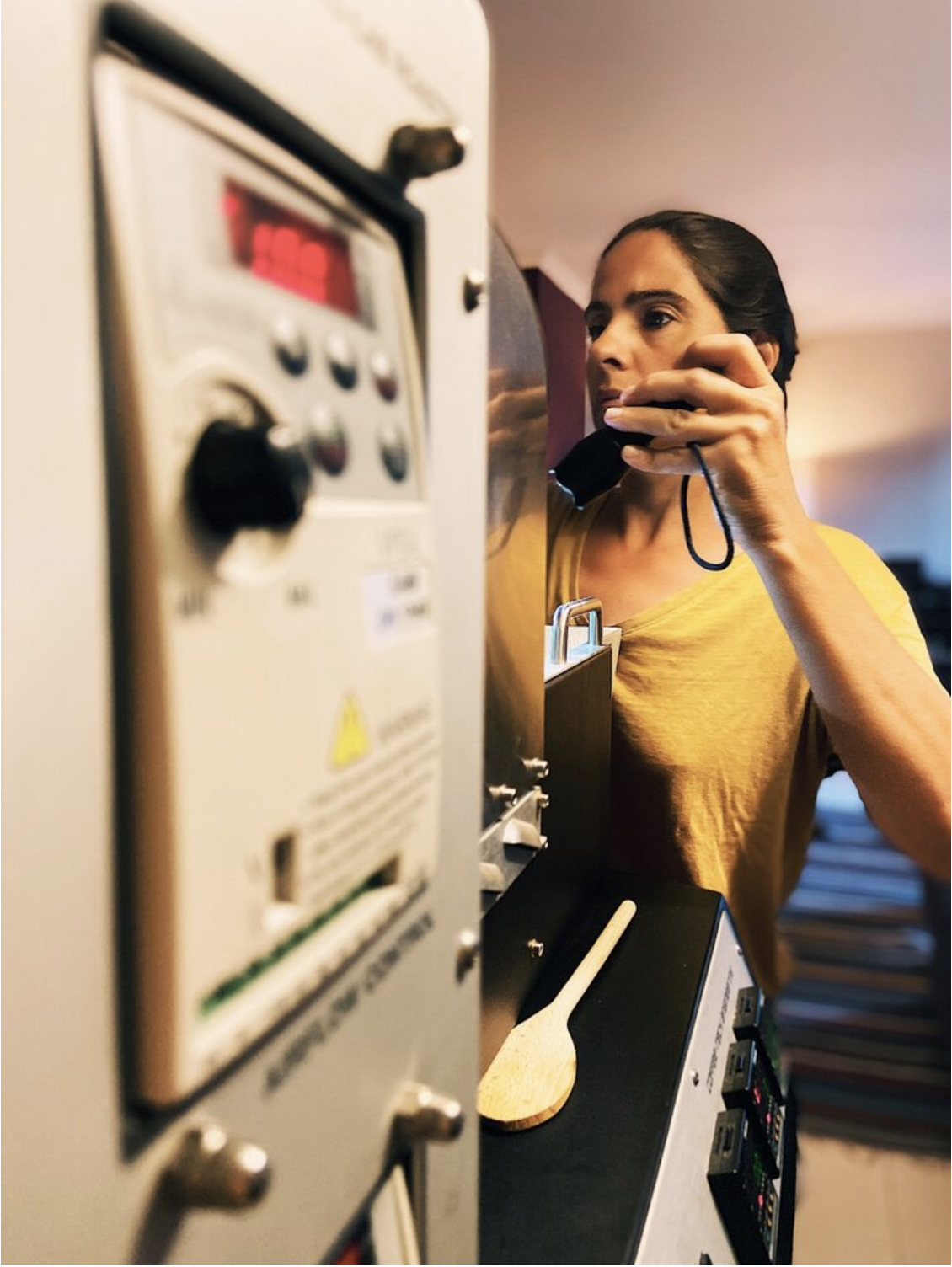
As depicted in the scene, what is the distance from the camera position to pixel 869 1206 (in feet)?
3.22

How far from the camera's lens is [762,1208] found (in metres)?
0.60

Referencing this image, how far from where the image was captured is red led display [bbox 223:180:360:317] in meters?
0.20

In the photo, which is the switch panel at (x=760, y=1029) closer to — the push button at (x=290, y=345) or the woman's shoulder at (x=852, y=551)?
the woman's shoulder at (x=852, y=551)

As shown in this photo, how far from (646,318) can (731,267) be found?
11 cm

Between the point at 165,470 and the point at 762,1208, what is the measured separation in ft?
2.22

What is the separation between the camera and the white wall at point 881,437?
1147mm

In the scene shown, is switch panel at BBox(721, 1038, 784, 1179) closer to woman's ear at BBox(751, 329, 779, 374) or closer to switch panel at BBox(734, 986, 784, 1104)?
switch panel at BBox(734, 986, 784, 1104)

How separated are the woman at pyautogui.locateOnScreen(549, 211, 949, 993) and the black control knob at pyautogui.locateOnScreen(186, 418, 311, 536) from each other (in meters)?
0.60

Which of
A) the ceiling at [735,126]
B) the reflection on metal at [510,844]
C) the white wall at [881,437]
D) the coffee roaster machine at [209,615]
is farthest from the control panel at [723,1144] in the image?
the ceiling at [735,126]

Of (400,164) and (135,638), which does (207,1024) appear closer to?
(135,638)

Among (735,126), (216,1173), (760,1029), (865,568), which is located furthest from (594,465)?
(216,1173)

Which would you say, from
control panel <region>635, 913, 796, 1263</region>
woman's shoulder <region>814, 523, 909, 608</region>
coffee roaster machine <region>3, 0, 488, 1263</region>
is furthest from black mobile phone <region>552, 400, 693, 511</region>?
coffee roaster machine <region>3, 0, 488, 1263</region>

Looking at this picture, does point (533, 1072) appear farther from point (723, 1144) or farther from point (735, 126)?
point (735, 126)

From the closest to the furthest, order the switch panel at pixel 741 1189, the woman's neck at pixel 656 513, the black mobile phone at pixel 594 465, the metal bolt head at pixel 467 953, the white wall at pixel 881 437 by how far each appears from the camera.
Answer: the metal bolt head at pixel 467 953 < the switch panel at pixel 741 1189 < the black mobile phone at pixel 594 465 < the woman's neck at pixel 656 513 < the white wall at pixel 881 437
